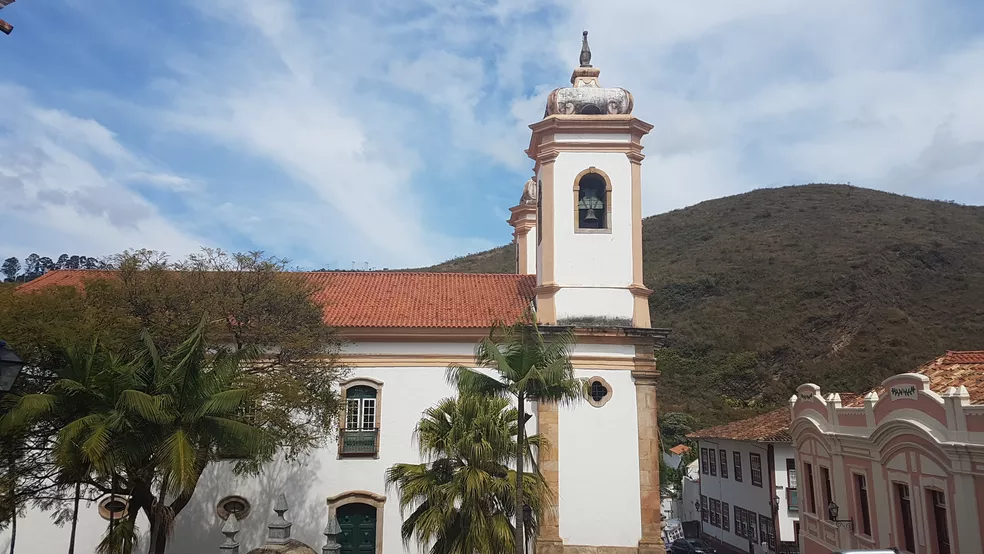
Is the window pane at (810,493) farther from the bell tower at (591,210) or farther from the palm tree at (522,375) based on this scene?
the palm tree at (522,375)

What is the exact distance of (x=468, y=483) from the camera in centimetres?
1016

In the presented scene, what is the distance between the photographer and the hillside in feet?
143

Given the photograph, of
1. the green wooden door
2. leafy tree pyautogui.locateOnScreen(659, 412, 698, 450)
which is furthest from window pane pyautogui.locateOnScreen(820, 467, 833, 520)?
leafy tree pyautogui.locateOnScreen(659, 412, 698, 450)

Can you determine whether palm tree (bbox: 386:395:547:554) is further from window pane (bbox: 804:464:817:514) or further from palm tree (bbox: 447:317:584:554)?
window pane (bbox: 804:464:817:514)

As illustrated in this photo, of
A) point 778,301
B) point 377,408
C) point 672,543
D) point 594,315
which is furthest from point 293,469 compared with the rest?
point 778,301

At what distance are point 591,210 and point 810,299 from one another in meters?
39.7

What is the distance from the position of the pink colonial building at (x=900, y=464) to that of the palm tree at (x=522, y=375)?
5.65 m

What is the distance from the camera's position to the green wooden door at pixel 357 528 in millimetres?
15477

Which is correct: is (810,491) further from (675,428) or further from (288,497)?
(675,428)

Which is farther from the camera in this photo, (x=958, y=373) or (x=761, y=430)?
(x=761, y=430)

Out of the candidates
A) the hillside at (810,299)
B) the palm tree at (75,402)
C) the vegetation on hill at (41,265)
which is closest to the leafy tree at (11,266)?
the vegetation on hill at (41,265)

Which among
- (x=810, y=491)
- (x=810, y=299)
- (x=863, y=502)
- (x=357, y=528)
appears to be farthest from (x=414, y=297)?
(x=810, y=299)

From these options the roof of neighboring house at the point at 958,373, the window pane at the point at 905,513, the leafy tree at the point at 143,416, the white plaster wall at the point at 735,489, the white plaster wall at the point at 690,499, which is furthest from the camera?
the white plaster wall at the point at 690,499

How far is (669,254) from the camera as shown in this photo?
6575 cm
